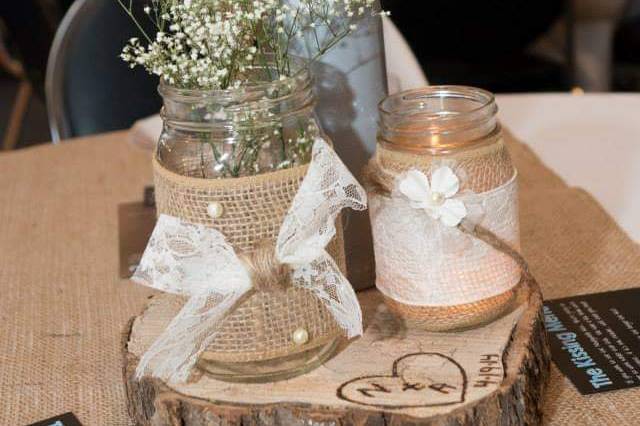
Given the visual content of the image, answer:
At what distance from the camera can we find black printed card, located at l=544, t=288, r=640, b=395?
80 centimetres

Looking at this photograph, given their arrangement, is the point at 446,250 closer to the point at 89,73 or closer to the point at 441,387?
the point at 441,387

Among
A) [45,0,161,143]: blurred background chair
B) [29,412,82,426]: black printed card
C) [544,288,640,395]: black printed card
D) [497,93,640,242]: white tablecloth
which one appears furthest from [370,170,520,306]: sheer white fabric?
[45,0,161,143]: blurred background chair

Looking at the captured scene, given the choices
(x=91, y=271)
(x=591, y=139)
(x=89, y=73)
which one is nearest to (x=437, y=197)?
(x=91, y=271)

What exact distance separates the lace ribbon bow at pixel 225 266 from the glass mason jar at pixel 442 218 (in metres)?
0.04

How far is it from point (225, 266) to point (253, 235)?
0.11 ft

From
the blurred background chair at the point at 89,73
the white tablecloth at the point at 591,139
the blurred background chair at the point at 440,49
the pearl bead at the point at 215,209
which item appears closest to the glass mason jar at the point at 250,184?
the pearl bead at the point at 215,209

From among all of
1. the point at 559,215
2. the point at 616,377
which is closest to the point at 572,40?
the point at 559,215

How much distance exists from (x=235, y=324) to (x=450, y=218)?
0.61ft

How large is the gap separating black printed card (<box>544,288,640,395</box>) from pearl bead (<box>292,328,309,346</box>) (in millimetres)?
239

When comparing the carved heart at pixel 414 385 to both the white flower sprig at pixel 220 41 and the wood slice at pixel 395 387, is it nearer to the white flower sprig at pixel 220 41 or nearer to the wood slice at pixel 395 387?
the wood slice at pixel 395 387

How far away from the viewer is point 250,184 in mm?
707

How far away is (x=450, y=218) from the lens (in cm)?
72

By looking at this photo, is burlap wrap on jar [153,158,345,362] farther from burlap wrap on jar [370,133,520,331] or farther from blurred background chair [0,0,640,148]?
blurred background chair [0,0,640,148]

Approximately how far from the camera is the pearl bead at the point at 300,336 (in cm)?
74
